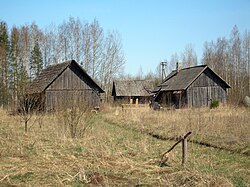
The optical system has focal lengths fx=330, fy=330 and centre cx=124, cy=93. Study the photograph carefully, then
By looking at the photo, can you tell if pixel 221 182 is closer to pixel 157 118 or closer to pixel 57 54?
pixel 157 118

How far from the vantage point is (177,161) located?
32.2 ft

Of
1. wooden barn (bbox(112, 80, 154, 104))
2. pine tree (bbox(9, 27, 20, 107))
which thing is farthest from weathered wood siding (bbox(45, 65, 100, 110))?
wooden barn (bbox(112, 80, 154, 104))

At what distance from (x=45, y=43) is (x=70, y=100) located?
3635 centimetres

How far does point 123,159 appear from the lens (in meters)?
9.86

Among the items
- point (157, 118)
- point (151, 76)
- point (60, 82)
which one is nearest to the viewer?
point (157, 118)

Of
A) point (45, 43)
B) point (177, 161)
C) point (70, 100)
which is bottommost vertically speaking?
point (177, 161)

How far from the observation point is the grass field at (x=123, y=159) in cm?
770

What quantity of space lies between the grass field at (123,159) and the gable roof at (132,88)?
114 feet

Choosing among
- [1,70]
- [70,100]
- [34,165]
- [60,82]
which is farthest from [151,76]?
[34,165]

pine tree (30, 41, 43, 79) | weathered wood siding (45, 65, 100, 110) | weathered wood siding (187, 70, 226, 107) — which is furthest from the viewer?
pine tree (30, 41, 43, 79)

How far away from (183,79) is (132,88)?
15822mm

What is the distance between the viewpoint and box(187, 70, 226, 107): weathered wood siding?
3522cm

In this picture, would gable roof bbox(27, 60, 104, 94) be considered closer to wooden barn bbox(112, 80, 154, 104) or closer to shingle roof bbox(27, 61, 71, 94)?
shingle roof bbox(27, 61, 71, 94)

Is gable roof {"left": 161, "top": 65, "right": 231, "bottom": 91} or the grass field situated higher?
gable roof {"left": 161, "top": 65, "right": 231, "bottom": 91}
